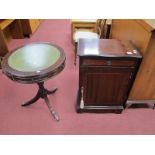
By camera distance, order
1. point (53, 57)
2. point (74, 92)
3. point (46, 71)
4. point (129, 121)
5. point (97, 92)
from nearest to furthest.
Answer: point (46, 71) → point (53, 57) → point (97, 92) → point (129, 121) → point (74, 92)

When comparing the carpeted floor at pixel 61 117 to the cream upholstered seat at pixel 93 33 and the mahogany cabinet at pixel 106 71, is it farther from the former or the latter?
the cream upholstered seat at pixel 93 33

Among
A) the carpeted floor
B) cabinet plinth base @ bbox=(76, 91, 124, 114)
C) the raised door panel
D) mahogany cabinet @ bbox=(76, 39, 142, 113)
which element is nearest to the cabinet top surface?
mahogany cabinet @ bbox=(76, 39, 142, 113)

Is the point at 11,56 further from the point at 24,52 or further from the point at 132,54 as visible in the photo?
the point at 132,54

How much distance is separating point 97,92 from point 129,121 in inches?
19.6

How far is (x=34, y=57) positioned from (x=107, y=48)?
0.64 metres

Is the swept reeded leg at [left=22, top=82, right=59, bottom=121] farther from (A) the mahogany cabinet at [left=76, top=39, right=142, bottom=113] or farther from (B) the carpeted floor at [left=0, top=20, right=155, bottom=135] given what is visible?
(A) the mahogany cabinet at [left=76, top=39, right=142, bottom=113]

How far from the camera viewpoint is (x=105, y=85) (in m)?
1.33

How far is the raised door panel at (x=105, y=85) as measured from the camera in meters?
1.23

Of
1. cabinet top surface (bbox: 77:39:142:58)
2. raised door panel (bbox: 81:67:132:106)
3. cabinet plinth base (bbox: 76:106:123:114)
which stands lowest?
cabinet plinth base (bbox: 76:106:123:114)

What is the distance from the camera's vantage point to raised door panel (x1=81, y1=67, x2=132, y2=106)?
1229 mm

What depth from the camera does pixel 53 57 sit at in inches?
50.1

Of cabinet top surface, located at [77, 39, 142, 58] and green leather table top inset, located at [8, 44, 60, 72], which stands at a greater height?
cabinet top surface, located at [77, 39, 142, 58]

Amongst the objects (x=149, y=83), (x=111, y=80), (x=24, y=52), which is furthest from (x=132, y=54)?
(x=24, y=52)

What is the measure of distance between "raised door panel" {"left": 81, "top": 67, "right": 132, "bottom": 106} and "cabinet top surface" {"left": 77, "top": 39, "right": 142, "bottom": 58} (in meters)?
0.14
